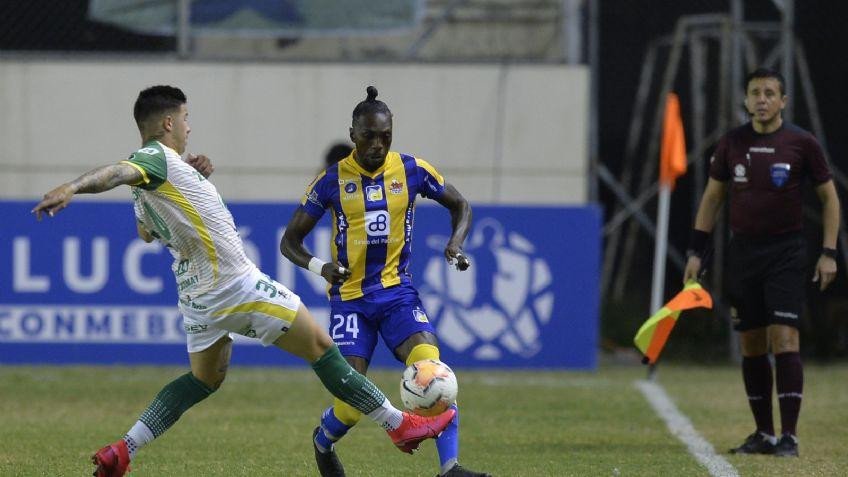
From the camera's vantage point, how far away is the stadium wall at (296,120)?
1617cm

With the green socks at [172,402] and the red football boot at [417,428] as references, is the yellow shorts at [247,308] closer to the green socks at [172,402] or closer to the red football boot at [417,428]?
the green socks at [172,402]

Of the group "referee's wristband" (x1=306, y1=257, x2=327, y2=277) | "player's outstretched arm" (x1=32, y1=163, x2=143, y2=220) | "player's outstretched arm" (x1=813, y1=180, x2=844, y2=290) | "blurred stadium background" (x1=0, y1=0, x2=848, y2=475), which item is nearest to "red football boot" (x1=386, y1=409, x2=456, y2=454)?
"referee's wristband" (x1=306, y1=257, x2=327, y2=277)

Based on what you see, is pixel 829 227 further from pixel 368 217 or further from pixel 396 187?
pixel 368 217

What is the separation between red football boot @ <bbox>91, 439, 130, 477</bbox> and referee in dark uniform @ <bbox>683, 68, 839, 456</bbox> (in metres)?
3.84

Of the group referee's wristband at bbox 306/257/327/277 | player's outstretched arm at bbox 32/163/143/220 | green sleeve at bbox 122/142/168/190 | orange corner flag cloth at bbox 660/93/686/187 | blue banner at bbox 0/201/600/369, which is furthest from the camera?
orange corner flag cloth at bbox 660/93/686/187

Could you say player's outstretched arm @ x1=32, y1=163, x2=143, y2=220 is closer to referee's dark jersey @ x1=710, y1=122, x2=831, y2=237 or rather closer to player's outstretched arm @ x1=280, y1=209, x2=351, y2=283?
player's outstretched arm @ x1=280, y1=209, x2=351, y2=283

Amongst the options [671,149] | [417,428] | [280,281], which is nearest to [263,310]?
[417,428]

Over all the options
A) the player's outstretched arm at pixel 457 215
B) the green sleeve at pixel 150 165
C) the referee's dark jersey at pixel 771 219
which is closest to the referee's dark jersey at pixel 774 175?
the referee's dark jersey at pixel 771 219

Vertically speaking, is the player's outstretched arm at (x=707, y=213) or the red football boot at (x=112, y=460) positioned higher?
the player's outstretched arm at (x=707, y=213)

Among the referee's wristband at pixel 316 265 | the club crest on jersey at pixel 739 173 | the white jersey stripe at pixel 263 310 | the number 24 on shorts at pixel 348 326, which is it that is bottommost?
the number 24 on shorts at pixel 348 326

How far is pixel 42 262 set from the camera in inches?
554

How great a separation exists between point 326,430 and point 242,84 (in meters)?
9.28

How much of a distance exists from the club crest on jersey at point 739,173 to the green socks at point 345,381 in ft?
10.3

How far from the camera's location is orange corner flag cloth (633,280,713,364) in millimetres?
9070
